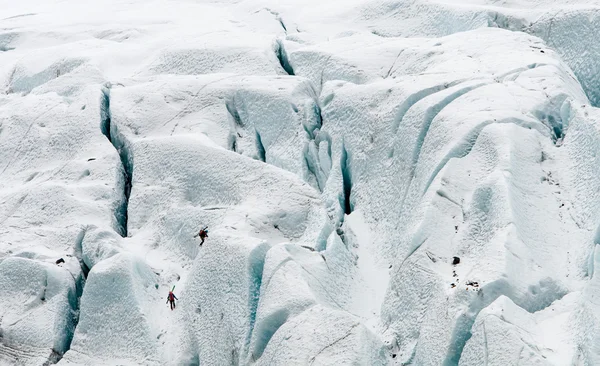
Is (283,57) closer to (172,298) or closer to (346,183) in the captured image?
(346,183)

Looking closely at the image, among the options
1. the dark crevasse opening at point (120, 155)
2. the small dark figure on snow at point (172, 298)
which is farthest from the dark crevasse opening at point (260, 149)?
the small dark figure on snow at point (172, 298)

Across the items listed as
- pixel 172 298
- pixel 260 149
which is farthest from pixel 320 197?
pixel 172 298

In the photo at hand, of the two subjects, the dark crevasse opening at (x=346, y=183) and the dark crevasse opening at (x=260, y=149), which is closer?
the dark crevasse opening at (x=346, y=183)

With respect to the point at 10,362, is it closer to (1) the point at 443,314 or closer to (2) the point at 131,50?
(1) the point at 443,314

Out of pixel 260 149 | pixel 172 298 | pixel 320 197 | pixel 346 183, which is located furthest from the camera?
pixel 260 149

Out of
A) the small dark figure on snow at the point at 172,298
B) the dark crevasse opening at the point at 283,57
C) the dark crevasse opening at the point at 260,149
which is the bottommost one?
the small dark figure on snow at the point at 172,298

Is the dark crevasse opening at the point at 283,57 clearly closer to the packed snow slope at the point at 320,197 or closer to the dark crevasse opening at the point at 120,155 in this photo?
the packed snow slope at the point at 320,197

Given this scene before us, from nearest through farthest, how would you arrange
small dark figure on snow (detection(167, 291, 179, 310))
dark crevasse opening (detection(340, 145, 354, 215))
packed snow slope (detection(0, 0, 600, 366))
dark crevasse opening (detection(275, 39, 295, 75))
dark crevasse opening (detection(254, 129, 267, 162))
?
packed snow slope (detection(0, 0, 600, 366)) → small dark figure on snow (detection(167, 291, 179, 310)) → dark crevasse opening (detection(340, 145, 354, 215)) → dark crevasse opening (detection(254, 129, 267, 162)) → dark crevasse opening (detection(275, 39, 295, 75))

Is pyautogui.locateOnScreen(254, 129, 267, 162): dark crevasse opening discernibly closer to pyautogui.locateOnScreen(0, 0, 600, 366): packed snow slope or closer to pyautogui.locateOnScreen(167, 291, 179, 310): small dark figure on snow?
pyautogui.locateOnScreen(0, 0, 600, 366): packed snow slope

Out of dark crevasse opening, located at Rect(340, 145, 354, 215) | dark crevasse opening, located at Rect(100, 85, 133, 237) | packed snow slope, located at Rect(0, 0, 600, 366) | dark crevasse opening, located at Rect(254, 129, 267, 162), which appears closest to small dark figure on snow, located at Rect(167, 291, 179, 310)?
packed snow slope, located at Rect(0, 0, 600, 366)
